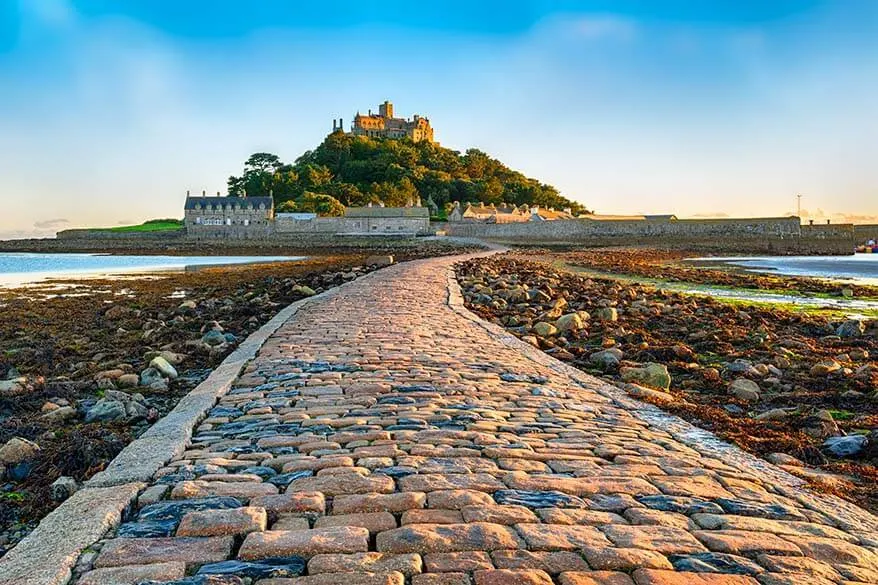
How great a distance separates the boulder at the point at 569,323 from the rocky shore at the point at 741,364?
0.06ft

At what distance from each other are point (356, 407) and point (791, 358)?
5960mm

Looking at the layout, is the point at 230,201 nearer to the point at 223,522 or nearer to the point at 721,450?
the point at 721,450

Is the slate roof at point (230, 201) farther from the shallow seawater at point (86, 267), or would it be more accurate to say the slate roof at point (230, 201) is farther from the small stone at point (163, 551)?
the small stone at point (163, 551)

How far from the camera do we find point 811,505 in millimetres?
3451

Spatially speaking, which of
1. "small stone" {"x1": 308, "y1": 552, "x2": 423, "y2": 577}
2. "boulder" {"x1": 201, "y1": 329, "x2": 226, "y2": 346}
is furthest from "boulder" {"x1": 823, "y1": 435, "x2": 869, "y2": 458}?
→ "boulder" {"x1": 201, "y1": 329, "x2": 226, "y2": 346}

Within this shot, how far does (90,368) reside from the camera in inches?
337

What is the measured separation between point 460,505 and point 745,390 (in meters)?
4.50

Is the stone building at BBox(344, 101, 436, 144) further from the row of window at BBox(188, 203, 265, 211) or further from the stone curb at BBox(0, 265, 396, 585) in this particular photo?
the stone curb at BBox(0, 265, 396, 585)

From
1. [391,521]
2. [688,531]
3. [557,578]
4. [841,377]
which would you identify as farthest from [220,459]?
[841,377]

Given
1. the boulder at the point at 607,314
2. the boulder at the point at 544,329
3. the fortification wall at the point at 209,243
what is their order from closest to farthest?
1. the boulder at the point at 544,329
2. the boulder at the point at 607,314
3. the fortification wall at the point at 209,243

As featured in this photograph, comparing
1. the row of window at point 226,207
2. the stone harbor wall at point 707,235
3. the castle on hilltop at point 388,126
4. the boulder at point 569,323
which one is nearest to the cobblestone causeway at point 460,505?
the boulder at point 569,323

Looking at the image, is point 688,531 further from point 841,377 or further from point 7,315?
point 7,315

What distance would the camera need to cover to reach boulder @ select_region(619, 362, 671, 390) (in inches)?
271

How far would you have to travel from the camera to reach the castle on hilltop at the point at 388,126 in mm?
126938
